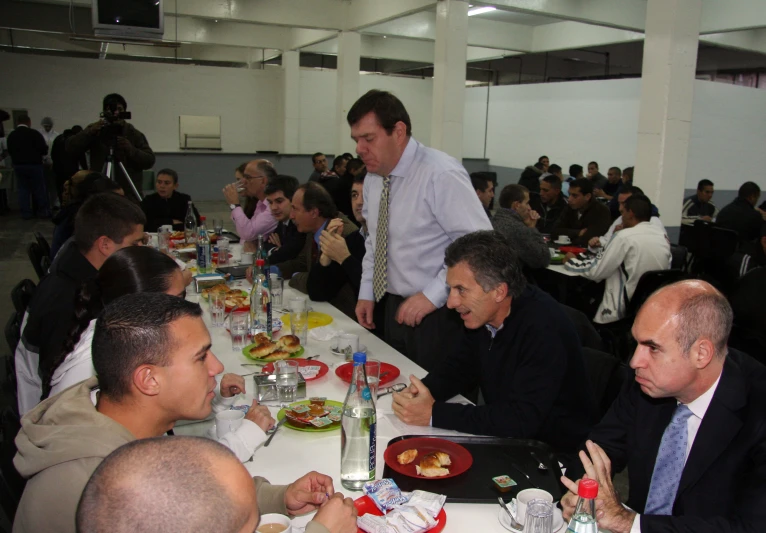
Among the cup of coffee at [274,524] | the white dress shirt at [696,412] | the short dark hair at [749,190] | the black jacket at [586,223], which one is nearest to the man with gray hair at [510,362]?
the white dress shirt at [696,412]

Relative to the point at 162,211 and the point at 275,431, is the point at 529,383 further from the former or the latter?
the point at 162,211

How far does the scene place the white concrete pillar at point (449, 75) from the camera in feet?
27.2

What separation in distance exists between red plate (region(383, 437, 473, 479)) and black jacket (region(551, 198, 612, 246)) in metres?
4.86

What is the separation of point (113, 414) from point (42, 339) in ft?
4.90

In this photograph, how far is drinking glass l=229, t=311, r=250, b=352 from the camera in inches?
109

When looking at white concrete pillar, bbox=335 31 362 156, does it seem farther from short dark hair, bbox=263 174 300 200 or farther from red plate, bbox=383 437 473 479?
red plate, bbox=383 437 473 479

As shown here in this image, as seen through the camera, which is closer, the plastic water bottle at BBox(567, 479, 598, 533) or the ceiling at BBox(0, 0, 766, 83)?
the plastic water bottle at BBox(567, 479, 598, 533)

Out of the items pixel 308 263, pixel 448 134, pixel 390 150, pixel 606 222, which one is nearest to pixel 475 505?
pixel 390 150

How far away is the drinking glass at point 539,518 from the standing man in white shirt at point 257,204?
12.6ft

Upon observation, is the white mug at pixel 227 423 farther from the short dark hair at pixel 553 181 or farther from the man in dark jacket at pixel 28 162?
the man in dark jacket at pixel 28 162

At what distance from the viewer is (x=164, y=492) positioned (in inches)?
32.9

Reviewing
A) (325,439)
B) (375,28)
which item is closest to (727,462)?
(325,439)

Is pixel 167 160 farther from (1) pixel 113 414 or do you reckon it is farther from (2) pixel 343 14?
(1) pixel 113 414

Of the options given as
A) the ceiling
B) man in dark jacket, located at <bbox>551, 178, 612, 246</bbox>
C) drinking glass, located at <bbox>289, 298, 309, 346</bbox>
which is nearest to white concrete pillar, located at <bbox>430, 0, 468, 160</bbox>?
the ceiling
